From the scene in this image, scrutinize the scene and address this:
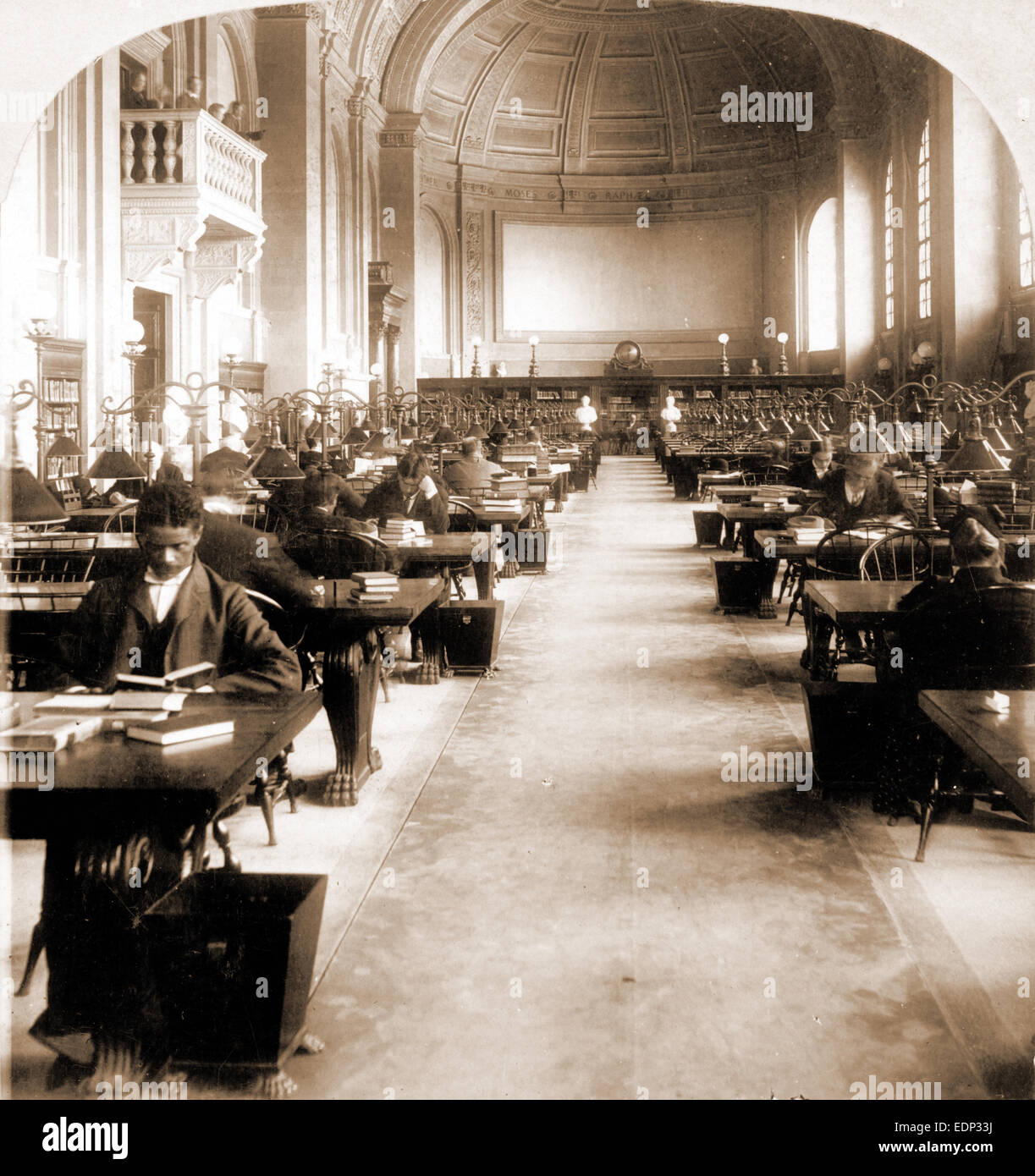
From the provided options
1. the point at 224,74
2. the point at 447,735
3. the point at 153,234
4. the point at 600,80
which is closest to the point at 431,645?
the point at 447,735

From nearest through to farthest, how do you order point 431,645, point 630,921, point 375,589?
point 630,921
point 375,589
point 431,645

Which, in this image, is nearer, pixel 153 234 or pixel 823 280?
pixel 153 234

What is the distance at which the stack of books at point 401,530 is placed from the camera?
6.45 m

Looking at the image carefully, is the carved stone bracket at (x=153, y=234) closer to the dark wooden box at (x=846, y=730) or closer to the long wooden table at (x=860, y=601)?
the long wooden table at (x=860, y=601)

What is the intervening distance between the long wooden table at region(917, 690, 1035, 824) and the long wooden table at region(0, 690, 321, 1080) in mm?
1605

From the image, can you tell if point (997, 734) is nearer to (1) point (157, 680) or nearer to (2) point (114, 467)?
(1) point (157, 680)

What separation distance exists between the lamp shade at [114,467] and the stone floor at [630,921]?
5.00ft

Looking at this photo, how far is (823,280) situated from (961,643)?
24.6 m

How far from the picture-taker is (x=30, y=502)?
12.8 feet

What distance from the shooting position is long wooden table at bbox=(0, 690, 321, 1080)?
2381 mm

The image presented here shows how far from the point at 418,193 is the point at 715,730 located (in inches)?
885

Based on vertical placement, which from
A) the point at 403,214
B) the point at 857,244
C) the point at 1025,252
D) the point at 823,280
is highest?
the point at 403,214

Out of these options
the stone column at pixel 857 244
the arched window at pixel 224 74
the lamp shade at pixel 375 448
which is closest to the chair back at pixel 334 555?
the lamp shade at pixel 375 448
